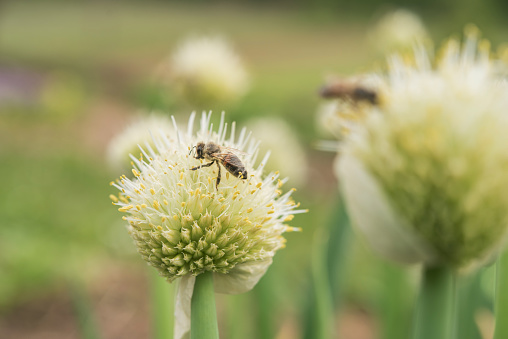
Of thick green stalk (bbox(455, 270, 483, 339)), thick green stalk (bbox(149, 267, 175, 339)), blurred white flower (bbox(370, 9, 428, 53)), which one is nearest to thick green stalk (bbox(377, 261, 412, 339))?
thick green stalk (bbox(455, 270, 483, 339))

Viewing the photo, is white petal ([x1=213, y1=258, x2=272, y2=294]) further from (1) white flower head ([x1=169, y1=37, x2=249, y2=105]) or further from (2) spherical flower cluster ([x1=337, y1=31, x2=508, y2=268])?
(1) white flower head ([x1=169, y1=37, x2=249, y2=105])

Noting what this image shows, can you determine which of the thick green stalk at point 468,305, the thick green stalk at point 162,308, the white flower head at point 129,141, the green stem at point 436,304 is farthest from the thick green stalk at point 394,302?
the green stem at point 436,304

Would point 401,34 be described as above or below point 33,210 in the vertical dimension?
above

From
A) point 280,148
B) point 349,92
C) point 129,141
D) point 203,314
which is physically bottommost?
point 203,314

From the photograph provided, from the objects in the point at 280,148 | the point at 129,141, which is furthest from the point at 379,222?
the point at 280,148

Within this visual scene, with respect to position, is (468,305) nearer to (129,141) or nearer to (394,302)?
(394,302)

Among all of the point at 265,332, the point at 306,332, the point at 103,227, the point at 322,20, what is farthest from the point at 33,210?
the point at 322,20

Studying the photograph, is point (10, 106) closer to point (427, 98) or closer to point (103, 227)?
point (103, 227)

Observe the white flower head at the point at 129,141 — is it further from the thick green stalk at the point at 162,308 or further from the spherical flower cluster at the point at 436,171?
the spherical flower cluster at the point at 436,171
